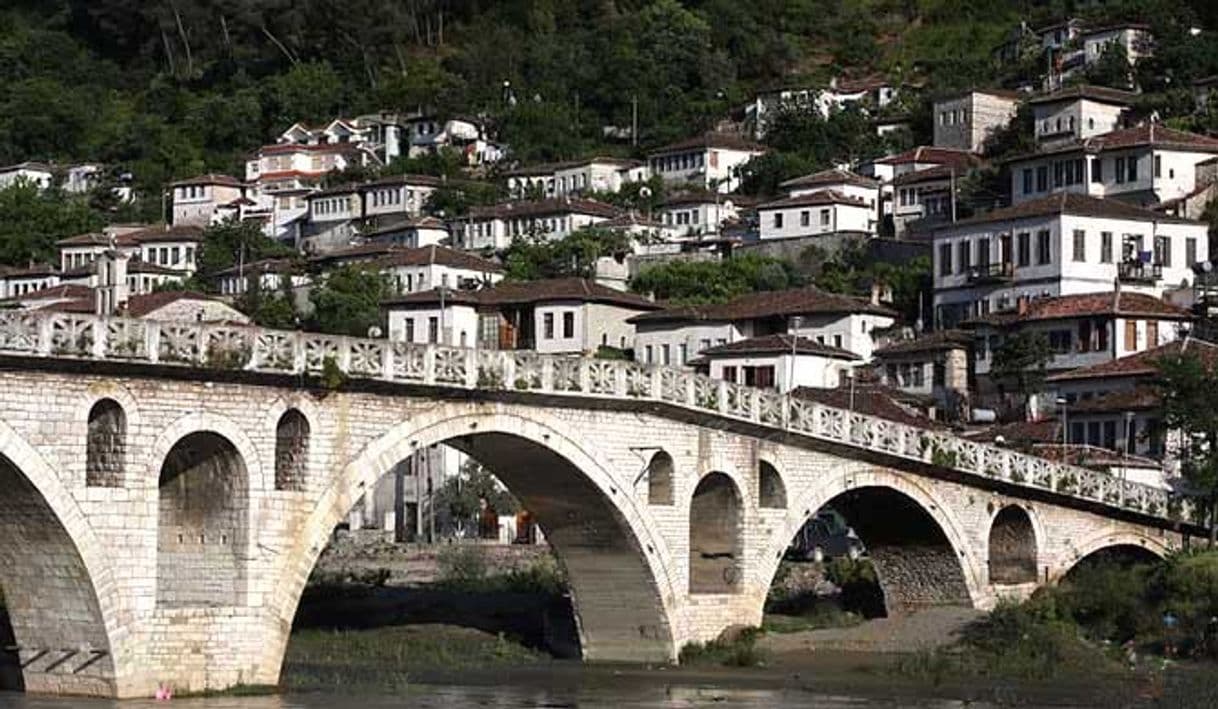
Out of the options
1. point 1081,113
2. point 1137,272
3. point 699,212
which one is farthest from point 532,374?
point 699,212

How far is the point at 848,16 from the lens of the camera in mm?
169125

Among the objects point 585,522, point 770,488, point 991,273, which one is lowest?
point 585,522

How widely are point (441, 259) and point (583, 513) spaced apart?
5805 cm

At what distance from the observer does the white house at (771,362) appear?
86.5 metres

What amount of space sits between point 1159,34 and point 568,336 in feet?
145

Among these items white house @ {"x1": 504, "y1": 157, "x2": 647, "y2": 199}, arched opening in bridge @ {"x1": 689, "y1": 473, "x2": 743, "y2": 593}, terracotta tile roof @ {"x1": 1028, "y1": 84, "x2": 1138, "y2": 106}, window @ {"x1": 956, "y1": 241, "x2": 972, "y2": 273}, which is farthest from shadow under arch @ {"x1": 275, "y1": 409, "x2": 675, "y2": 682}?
white house @ {"x1": 504, "y1": 157, "x2": 647, "y2": 199}

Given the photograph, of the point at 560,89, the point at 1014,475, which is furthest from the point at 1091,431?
the point at 560,89

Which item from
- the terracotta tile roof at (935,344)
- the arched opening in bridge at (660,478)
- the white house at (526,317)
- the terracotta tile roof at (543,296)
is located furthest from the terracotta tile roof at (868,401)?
the arched opening in bridge at (660,478)

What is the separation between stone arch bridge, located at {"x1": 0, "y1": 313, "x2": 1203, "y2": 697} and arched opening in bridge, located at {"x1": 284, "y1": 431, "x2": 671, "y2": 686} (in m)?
0.10

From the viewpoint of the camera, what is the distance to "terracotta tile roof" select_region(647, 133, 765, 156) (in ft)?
426

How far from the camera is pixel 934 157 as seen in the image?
117 m

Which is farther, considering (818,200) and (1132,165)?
(818,200)

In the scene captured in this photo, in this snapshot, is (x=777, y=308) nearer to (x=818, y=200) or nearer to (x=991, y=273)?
(x=991, y=273)

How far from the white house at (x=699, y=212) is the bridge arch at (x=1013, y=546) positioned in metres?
55.6
